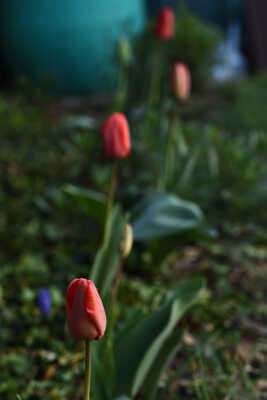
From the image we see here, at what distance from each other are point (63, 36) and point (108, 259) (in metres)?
3.06

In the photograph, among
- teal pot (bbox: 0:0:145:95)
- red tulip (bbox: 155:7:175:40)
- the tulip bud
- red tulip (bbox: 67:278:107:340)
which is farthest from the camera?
teal pot (bbox: 0:0:145:95)

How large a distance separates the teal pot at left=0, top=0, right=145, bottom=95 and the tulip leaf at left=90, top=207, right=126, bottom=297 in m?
2.77

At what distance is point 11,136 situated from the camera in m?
2.90

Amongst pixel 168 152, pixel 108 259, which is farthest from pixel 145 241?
pixel 108 259

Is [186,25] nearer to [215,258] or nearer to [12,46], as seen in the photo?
[12,46]

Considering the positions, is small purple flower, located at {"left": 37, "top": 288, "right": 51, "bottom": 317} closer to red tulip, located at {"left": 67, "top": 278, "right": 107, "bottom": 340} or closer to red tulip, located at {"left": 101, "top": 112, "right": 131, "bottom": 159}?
red tulip, located at {"left": 101, "top": 112, "right": 131, "bottom": 159}

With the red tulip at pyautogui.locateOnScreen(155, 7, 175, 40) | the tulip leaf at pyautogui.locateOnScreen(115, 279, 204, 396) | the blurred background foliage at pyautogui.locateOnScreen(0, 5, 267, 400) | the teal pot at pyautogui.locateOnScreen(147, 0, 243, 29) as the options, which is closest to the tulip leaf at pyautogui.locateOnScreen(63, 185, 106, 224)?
the blurred background foliage at pyautogui.locateOnScreen(0, 5, 267, 400)

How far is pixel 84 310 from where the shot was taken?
0.70 metres

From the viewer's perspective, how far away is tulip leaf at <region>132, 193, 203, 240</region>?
4.68 feet

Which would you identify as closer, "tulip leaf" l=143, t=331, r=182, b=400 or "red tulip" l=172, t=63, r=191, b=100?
"tulip leaf" l=143, t=331, r=182, b=400

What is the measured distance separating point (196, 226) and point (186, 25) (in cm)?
271

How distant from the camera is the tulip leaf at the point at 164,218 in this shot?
4.68 feet

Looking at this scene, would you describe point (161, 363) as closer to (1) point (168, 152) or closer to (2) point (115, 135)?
(2) point (115, 135)

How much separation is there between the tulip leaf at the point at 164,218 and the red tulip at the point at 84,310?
699mm
